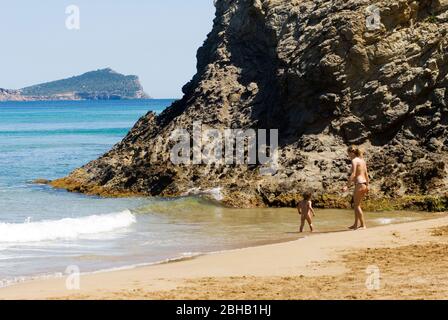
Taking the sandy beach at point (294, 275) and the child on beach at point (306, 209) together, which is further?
the child on beach at point (306, 209)

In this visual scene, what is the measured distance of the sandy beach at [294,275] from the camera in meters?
10.0

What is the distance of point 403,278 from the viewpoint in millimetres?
10594

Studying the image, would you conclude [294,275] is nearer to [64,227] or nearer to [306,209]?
[306,209]

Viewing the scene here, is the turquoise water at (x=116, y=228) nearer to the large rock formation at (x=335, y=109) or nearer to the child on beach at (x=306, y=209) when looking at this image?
the child on beach at (x=306, y=209)

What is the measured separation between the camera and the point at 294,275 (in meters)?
11.3

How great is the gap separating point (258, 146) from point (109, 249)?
956 centimetres

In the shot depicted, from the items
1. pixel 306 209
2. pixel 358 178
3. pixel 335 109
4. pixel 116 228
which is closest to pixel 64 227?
pixel 116 228

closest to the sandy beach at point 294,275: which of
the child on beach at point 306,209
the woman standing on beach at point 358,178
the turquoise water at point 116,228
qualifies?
the turquoise water at point 116,228

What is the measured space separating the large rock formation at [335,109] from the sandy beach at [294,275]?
7.21 meters

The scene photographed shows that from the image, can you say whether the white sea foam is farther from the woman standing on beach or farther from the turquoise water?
the woman standing on beach

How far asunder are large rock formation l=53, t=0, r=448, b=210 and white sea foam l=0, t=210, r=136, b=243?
366 cm

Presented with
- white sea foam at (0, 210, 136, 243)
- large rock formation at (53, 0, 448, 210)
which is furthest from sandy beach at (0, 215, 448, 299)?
large rock formation at (53, 0, 448, 210)

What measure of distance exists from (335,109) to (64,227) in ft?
27.8

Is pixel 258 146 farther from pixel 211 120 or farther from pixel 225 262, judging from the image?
pixel 225 262
